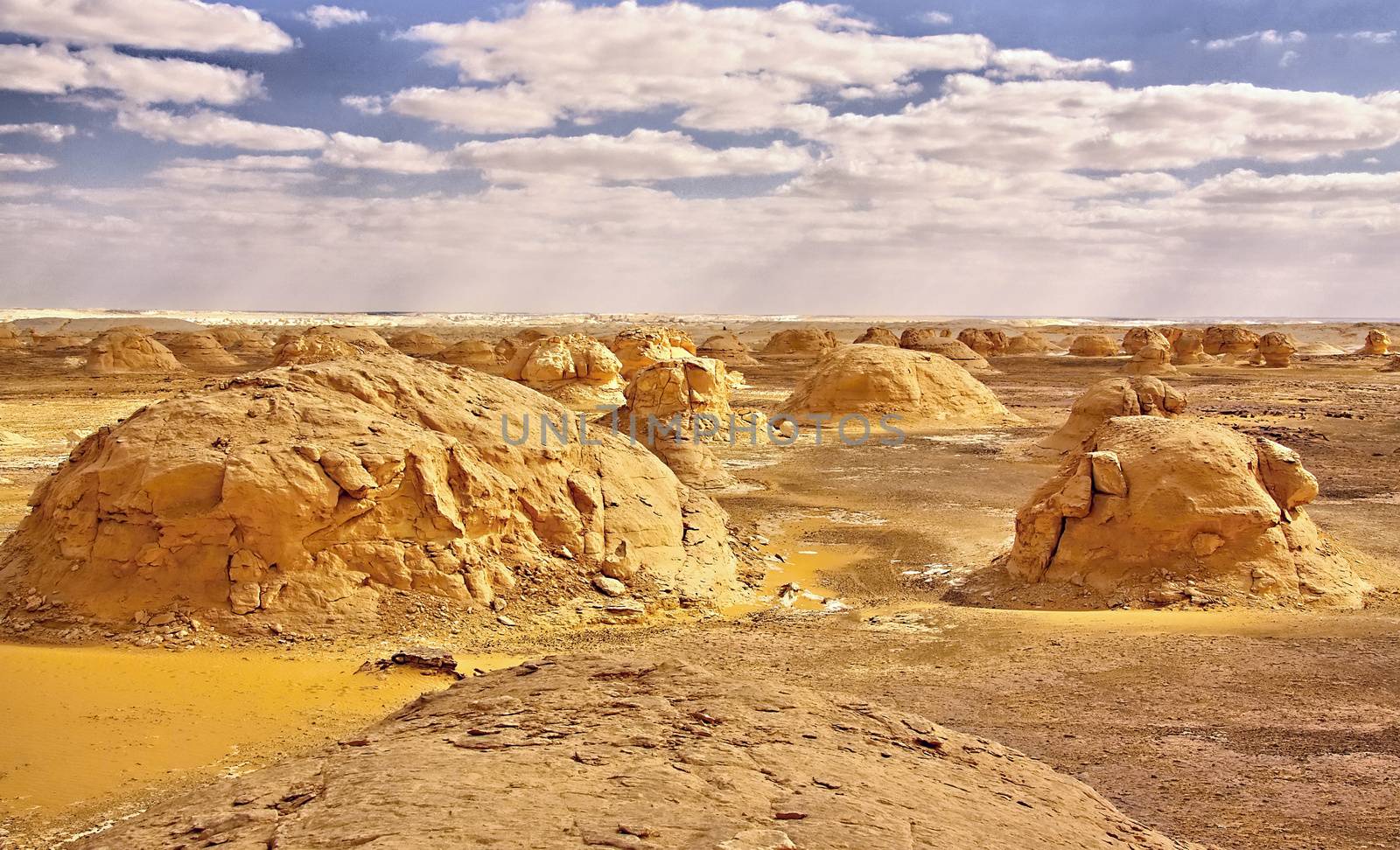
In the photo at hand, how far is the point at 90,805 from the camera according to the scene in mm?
5145

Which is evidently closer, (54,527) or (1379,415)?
(54,527)

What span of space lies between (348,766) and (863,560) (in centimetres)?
884

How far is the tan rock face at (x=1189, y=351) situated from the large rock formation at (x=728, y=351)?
2178 cm

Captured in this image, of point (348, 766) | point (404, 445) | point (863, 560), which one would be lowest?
point (863, 560)

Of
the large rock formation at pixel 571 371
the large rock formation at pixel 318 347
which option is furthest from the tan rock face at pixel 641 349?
the large rock formation at pixel 318 347

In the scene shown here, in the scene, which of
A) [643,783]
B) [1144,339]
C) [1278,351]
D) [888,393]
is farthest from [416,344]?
[643,783]

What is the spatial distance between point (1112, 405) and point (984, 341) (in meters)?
42.7

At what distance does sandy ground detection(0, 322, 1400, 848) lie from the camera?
16.8 ft

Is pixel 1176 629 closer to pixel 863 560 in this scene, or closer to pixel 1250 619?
pixel 1250 619

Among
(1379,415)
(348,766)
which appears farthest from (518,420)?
(1379,415)

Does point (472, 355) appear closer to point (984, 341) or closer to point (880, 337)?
point (880, 337)

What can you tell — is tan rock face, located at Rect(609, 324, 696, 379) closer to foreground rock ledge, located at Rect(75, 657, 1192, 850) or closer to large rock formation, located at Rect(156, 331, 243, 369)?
large rock formation, located at Rect(156, 331, 243, 369)

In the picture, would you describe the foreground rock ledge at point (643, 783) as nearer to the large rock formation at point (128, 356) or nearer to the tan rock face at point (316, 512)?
the tan rock face at point (316, 512)

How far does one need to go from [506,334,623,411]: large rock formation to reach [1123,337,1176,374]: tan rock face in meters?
27.0
